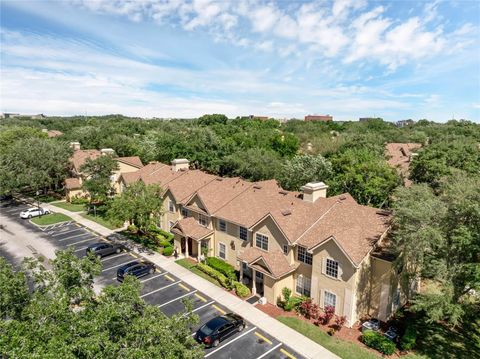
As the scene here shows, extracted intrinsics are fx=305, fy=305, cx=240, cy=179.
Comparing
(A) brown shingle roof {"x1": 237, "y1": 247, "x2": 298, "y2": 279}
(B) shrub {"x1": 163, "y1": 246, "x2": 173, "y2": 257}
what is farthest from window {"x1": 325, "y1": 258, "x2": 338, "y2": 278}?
(B) shrub {"x1": 163, "y1": 246, "x2": 173, "y2": 257}

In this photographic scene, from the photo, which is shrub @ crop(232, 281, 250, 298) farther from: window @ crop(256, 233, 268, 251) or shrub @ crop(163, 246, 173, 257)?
shrub @ crop(163, 246, 173, 257)

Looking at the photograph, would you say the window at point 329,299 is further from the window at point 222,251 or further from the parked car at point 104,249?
the parked car at point 104,249

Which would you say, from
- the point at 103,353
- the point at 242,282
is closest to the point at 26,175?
the point at 242,282

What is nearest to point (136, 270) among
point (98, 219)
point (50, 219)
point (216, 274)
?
point (216, 274)

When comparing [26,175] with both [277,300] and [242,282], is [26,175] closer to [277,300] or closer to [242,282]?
[242,282]

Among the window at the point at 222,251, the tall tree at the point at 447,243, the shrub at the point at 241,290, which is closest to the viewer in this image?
the tall tree at the point at 447,243

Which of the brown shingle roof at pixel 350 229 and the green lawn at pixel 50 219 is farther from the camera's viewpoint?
the green lawn at pixel 50 219

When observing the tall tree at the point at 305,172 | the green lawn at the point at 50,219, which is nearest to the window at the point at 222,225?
the tall tree at the point at 305,172
